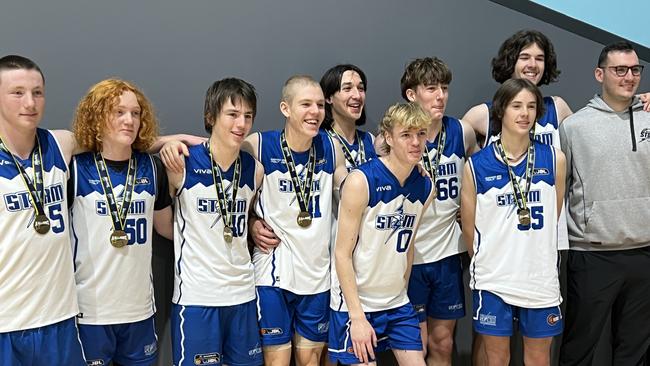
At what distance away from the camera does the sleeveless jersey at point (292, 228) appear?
3.02 metres

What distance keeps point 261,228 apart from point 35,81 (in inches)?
44.6

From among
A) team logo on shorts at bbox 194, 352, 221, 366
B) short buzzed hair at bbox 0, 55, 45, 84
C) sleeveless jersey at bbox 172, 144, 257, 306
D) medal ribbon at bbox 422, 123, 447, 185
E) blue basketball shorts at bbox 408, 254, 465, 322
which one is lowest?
team logo on shorts at bbox 194, 352, 221, 366

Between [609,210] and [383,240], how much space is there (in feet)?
4.23

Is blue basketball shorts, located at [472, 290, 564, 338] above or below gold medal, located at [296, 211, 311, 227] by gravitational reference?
below

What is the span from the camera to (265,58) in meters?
3.48

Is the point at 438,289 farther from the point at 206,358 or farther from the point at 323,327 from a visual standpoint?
the point at 206,358

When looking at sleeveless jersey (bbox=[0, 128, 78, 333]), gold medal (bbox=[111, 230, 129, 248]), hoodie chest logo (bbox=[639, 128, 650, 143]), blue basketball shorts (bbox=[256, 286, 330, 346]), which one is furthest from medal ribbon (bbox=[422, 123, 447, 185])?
sleeveless jersey (bbox=[0, 128, 78, 333])

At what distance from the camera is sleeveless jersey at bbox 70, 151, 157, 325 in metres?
2.70

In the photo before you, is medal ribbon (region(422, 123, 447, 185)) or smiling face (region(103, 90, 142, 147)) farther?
medal ribbon (region(422, 123, 447, 185))

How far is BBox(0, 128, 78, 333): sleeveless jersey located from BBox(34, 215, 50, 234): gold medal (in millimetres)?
15

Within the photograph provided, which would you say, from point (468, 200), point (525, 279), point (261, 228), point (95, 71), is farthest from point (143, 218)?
point (525, 279)

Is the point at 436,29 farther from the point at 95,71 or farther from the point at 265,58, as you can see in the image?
the point at 95,71

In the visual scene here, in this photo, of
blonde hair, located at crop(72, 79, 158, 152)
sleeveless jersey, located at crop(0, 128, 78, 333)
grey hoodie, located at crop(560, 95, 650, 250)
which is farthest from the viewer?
grey hoodie, located at crop(560, 95, 650, 250)

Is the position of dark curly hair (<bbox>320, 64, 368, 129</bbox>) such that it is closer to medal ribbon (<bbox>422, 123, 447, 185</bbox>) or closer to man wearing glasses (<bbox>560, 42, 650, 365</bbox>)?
medal ribbon (<bbox>422, 123, 447, 185</bbox>)
